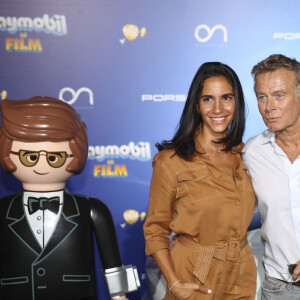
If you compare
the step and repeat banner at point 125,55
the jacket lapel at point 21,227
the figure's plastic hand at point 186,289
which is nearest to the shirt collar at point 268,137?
the figure's plastic hand at point 186,289

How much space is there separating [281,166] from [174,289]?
68cm

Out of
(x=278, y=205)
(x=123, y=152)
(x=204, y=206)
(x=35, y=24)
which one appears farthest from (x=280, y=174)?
(x=35, y=24)

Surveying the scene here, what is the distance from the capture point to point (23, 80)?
344cm

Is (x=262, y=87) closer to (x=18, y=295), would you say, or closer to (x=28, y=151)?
(x=28, y=151)

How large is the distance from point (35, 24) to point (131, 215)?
156 centimetres

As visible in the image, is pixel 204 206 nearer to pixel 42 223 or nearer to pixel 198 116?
pixel 198 116

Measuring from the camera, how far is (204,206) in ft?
6.45

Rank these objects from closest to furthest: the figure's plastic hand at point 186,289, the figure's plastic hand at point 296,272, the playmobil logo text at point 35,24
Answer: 1. the figure's plastic hand at point 296,272
2. the figure's plastic hand at point 186,289
3. the playmobil logo text at point 35,24

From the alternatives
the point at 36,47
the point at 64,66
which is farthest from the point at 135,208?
the point at 36,47

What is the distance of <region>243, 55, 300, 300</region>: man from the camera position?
190 cm

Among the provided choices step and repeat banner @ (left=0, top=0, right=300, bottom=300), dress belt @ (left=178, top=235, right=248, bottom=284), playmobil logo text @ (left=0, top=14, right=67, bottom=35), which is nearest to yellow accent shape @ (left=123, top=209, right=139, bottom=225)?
step and repeat banner @ (left=0, top=0, right=300, bottom=300)

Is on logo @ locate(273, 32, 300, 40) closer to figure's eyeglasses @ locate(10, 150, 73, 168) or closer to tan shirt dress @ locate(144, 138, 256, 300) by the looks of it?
tan shirt dress @ locate(144, 138, 256, 300)

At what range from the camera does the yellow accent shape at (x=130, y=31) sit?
134 inches

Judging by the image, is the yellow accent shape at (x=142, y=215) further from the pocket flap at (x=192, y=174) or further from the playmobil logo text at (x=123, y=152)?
the pocket flap at (x=192, y=174)
